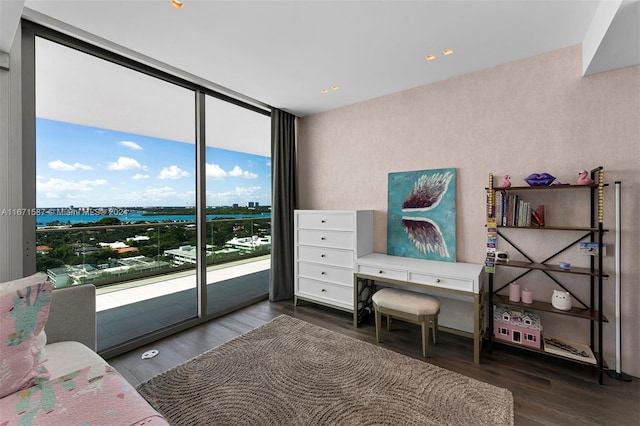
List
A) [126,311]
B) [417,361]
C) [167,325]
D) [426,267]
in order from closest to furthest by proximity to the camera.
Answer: [417,361] < [426,267] < [167,325] < [126,311]

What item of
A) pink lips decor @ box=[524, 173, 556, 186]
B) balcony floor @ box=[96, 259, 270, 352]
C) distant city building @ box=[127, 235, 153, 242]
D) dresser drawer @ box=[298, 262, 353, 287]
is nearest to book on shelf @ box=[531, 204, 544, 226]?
pink lips decor @ box=[524, 173, 556, 186]

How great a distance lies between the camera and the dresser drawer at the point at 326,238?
303 cm

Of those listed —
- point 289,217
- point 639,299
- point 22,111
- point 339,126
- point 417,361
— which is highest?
point 339,126

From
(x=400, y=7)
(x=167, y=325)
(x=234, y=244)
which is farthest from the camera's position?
(x=234, y=244)

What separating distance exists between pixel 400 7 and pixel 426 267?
6.94 feet

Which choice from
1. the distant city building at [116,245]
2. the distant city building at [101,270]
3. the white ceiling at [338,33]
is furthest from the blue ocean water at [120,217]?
the white ceiling at [338,33]

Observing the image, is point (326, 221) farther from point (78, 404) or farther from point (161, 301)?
point (78, 404)

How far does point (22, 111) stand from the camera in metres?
1.85

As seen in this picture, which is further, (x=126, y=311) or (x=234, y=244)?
(x=234, y=244)

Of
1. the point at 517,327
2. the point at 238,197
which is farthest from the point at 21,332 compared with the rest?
the point at 517,327

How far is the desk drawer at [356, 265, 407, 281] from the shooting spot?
2.58 meters

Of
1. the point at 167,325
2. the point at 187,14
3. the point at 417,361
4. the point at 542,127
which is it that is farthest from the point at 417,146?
the point at 167,325

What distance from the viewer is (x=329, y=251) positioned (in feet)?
10.5

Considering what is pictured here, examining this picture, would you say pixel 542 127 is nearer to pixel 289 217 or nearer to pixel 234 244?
pixel 289 217
